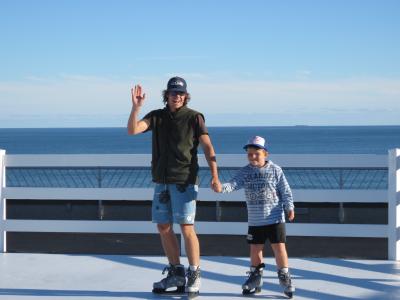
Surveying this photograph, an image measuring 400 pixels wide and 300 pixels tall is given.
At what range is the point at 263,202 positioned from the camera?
17.7 feet

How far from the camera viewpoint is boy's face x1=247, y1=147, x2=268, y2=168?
537 cm

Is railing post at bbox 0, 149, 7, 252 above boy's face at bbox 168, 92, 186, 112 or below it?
below

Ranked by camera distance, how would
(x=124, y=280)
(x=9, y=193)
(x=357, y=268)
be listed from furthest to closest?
(x=9, y=193) → (x=357, y=268) → (x=124, y=280)

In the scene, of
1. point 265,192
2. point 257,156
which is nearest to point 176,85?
point 257,156

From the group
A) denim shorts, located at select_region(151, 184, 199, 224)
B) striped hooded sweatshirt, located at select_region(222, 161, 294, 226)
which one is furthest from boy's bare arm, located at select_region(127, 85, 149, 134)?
striped hooded sweatshirt, located at select_region(222, 161, 294, 226)

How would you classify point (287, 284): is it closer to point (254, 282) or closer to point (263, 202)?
point (254, 282)

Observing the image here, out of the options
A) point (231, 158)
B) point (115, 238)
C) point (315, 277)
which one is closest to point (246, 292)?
point (315, 277)

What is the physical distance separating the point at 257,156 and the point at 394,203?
1915 mm

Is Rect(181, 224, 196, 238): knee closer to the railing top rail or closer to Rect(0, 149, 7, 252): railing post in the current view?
the railing top rail

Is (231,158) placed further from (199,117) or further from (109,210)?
(109,210)

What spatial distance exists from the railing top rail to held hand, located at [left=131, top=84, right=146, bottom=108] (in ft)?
6.31

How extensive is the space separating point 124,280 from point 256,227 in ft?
4.06

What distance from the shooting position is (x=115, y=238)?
10609 millimetres

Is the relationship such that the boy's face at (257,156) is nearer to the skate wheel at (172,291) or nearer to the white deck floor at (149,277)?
the white deck floor at (149,277)
